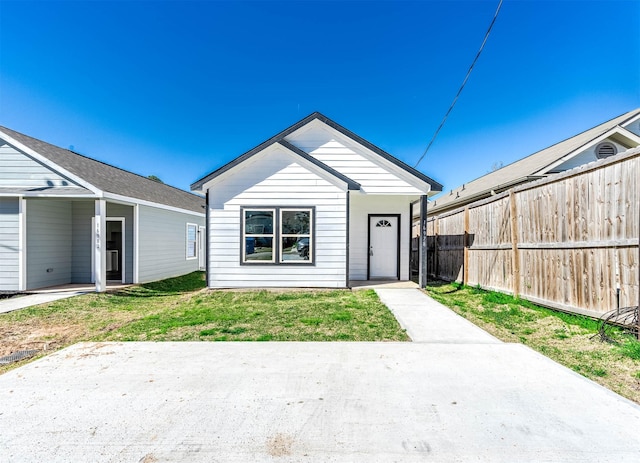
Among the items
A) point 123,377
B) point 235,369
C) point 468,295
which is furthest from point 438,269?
point 123,377

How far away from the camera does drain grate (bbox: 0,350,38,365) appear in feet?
14.1

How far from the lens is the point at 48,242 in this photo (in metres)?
10.2

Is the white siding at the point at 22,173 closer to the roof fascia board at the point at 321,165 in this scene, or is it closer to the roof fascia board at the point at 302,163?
the roof fascia board at the point at 302,163

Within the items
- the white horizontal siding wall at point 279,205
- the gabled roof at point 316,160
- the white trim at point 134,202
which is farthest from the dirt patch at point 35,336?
the gabled roof at point 316,160

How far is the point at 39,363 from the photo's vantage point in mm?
4078

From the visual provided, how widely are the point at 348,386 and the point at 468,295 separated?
6738 millimetres

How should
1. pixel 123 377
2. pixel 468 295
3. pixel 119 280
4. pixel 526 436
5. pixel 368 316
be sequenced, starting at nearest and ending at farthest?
pixel 526 436, pixel 123 377, pixel 368 316, pixel 468 295, pixel 119 280

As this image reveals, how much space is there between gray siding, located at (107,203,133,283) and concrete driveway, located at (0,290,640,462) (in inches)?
298

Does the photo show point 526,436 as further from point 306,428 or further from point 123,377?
point 123,377

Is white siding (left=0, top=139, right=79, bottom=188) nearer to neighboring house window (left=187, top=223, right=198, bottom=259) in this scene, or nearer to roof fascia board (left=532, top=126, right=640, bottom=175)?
neighboring house window (left=187, top=223, right=198, bottom=259)

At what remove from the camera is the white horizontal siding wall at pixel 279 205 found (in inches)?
363

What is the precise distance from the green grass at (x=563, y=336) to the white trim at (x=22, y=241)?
→ 11.5 m

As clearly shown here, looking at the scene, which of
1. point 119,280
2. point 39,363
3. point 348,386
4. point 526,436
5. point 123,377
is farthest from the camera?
point 119,280

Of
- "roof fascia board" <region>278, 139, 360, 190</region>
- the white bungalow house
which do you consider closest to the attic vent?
the white bungalow house
